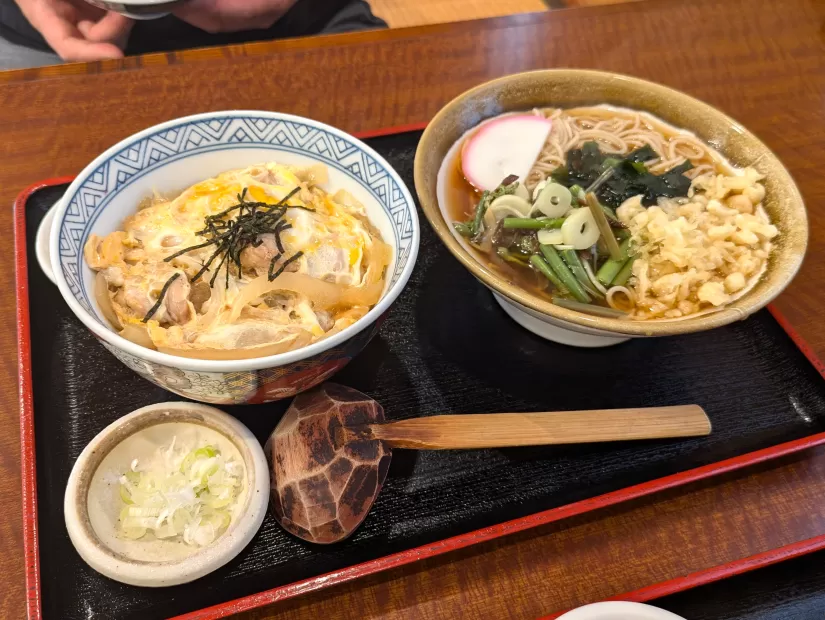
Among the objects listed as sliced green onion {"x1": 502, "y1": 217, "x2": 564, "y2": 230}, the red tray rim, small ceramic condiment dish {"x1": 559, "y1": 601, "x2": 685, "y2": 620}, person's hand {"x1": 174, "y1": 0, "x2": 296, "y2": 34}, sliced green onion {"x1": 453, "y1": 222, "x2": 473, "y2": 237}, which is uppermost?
sliced green onion {"x1": 502, "y1": 217, "x2": 564, "y2": 230}

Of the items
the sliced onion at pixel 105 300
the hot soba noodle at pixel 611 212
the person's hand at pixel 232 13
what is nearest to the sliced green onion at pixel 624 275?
the hot soba noodle at pixel 611 212

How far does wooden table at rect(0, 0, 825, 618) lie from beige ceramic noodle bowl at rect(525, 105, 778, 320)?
1.36 ft

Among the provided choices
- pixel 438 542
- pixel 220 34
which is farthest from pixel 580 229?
pixel 220 34

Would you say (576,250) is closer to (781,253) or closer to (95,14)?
(781,253)

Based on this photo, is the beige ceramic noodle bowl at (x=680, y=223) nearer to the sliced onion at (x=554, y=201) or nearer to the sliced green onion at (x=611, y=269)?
the sliced green onion at (x=611, y=269)

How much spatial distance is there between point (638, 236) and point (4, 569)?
1849mm

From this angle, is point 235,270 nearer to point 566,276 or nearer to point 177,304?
point 177,304

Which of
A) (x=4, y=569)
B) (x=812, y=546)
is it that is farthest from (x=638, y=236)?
(x=4, y=569)

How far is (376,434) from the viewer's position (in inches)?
52.7

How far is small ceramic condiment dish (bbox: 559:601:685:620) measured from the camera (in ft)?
3.64

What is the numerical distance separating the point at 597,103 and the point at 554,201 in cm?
60

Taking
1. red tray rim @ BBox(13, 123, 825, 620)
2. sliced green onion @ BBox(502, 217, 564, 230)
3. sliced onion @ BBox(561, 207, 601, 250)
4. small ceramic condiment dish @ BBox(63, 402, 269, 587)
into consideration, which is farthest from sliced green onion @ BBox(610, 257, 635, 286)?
small ceramic condiment dish @ BBox(63, 402, 269, 587)

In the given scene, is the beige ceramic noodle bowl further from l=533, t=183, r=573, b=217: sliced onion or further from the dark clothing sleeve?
the dark clothing sleeve

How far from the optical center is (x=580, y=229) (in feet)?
5.43
